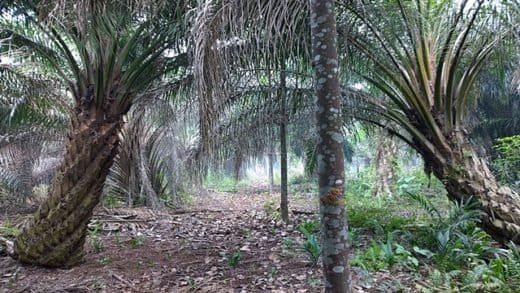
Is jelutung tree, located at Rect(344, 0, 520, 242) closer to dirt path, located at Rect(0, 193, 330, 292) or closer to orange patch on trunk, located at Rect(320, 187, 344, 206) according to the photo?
dirt path, located at Rect(0, 193, 330, 292)

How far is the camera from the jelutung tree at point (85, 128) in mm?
4223

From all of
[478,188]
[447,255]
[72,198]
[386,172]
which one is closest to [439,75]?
[478,188]

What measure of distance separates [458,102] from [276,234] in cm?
295

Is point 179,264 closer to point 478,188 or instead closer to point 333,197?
point 333,197

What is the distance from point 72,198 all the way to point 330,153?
9.69ft

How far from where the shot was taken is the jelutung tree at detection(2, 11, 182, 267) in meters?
4.22

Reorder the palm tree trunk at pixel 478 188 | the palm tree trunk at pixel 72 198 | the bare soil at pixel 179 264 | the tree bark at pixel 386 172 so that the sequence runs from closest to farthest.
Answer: the bare soil at pixel 179 264
the palm tree trunk at pixel 72 198
the palm tree trunk at pixel 478 188
the tree bark at pixel 386 172

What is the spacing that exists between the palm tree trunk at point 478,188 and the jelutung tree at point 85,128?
10.9ft

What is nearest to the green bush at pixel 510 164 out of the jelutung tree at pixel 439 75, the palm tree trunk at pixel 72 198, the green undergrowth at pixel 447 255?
the jelutung tree at pixel 439 75

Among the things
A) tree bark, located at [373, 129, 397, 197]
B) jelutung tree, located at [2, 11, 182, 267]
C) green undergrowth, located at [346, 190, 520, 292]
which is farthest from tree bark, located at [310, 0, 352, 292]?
tree bark, located at [373, 129, 397, 197]

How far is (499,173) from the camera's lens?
824 cm

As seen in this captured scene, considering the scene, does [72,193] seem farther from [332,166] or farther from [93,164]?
[332,166]

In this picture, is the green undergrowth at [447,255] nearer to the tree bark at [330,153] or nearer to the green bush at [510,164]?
the tree bark at [330,153]

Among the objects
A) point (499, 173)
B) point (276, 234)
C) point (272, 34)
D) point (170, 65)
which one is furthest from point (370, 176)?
point (272, 34)
